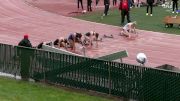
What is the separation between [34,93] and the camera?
16719mm

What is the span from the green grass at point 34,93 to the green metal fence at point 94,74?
31 centimetres

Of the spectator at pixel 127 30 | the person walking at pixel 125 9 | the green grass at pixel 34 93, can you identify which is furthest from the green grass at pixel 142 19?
the green grass at pixel 34 93

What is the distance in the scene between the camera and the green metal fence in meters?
14.9

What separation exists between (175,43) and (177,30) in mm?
3256

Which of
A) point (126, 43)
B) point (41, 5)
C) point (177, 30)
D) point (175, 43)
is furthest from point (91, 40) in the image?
point (41, 5)

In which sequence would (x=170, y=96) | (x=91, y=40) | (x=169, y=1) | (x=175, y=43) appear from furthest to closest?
(x=169, y=1) → (x=175, y=43) → (x=91, y=40) → (x=170, y=96)

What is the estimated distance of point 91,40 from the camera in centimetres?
2255

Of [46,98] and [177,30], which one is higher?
[177,30]

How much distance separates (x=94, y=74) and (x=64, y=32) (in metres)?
10.4

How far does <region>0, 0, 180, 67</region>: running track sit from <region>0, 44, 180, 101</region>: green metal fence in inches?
159

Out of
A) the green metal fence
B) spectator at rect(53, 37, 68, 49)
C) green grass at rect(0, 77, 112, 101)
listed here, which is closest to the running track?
spectator at rect(53, 37, 68, 49)

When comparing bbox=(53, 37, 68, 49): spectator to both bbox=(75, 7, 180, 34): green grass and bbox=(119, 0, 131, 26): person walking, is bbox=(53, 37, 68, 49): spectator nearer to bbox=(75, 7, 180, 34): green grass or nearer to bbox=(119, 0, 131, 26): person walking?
bbox=(75, 7, 180, 34): green grass

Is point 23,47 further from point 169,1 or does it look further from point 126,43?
point 169,1

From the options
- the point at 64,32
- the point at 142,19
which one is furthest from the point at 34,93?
the point at 142,19
